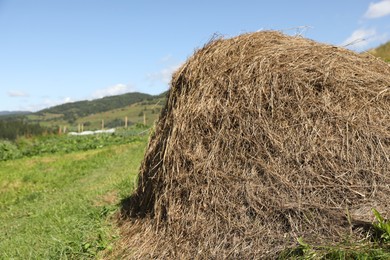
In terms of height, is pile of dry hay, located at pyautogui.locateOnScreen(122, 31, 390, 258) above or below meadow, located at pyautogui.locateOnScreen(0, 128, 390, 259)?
above

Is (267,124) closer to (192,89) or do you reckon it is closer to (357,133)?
(357,133)

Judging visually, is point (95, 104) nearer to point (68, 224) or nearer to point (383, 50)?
point (383, 50)

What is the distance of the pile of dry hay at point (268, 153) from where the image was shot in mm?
3971

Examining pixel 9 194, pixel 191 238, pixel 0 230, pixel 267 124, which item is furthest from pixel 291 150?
pixel 9 194

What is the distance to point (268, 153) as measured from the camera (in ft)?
14.4

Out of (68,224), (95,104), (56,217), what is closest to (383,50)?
(56,217)

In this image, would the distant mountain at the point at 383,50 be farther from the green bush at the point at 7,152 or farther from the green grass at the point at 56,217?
the green bush at the point at 7,152

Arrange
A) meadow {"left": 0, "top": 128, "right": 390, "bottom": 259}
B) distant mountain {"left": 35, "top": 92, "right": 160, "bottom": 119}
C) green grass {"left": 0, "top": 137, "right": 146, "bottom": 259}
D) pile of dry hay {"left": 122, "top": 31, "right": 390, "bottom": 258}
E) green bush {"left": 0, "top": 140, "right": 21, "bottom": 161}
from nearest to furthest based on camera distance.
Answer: meadow {"left": 0, "top": 128, "right": 390, "bottom": 259}, pile of dry hay {"left": 122, "top": 31, "right": 390, "bottom": 258}, green grass {"left": 0, "top": 137, "right": 146, "bottom": 259}, green bush {"left": 0, "top": 140, "right": 21, "bottom": 161}, distant mountain {"left": 35, "top": 92, "right": 160, "bottom": 119}

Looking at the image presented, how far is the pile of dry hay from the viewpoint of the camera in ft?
13.0

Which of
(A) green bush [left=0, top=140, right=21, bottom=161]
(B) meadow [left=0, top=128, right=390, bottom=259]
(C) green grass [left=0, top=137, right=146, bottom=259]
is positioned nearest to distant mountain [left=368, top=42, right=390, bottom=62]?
(B) meadow [left=0, top=128, right=390, bottom=259]

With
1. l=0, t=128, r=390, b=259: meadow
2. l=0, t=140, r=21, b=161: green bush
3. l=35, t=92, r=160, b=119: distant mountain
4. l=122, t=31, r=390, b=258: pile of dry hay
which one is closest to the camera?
l=0, t=128, r=390, b=259: meadow

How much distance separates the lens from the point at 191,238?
4480 millimetres

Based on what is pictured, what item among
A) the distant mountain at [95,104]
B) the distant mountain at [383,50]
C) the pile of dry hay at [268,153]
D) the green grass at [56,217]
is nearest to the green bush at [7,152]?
the green grass at [56,217]

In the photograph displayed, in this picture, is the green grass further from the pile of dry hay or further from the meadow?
the pile of dry hay
